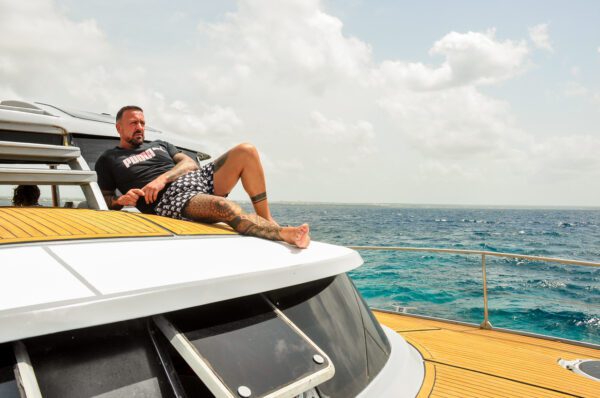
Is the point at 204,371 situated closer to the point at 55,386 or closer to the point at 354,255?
the point at 55,386

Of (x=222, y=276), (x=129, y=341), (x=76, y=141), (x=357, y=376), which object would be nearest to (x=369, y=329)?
(x=357, y=376)

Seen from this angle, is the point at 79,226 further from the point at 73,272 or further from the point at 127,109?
the point at 127,109

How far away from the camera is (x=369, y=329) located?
2260mm

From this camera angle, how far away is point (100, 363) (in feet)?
3.85

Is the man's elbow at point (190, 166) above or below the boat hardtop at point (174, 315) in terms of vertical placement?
above

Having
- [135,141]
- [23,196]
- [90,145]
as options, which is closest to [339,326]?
[135,141]

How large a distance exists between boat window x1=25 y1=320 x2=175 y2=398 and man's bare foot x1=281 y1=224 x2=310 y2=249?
99 cm

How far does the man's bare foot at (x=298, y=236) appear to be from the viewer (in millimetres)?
2141

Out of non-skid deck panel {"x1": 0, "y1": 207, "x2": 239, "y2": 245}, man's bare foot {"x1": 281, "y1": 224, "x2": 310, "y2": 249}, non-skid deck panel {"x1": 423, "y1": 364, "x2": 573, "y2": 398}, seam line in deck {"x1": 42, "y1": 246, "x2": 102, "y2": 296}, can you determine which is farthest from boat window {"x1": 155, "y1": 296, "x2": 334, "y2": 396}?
non-skid deck panel {"x1": 423, "y1": 364, "x2": 573, "y2": 398}

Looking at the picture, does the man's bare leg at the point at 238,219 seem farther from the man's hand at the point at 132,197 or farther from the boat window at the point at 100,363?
the boat window at the point at 100,363

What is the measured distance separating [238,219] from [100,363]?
1.39 metres

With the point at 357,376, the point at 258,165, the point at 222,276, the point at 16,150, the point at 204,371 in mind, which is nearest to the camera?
the point at 204,371

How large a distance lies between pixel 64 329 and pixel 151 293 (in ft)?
0.82

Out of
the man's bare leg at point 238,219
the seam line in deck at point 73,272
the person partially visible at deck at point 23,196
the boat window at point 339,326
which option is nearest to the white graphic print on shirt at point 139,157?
the man's bare leg at point 238,219
